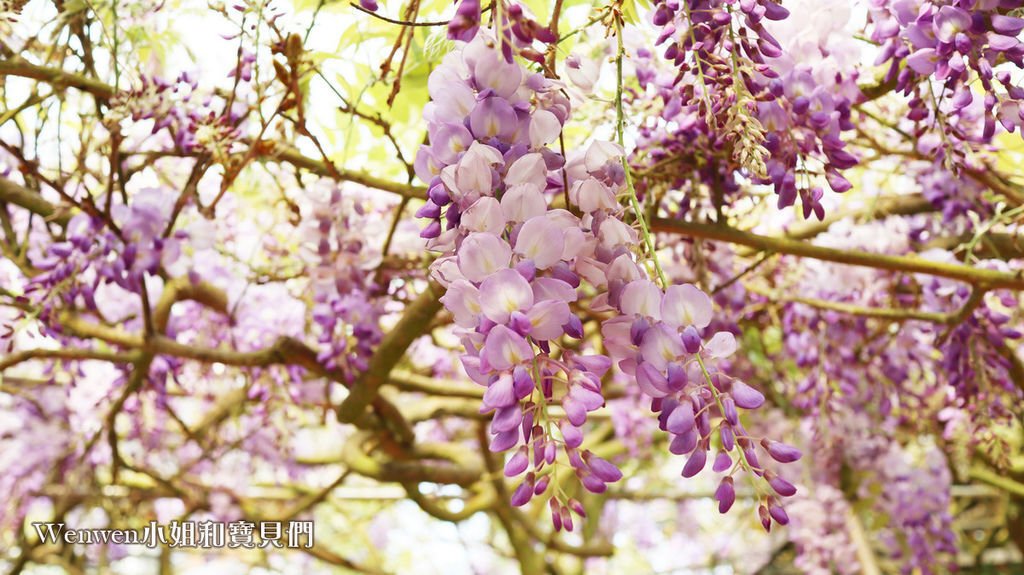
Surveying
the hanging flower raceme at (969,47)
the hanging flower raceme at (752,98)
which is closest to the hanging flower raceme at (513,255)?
the hanging flower raceme at (752,98)

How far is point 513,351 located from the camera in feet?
1.77

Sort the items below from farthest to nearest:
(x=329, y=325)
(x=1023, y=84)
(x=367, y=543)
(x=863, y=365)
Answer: (x=367, y=543) → (x=863, y=365) → (x=329, y=325) → (x=1023, y=84)

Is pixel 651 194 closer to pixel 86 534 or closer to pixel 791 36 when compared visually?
pixel 791 36

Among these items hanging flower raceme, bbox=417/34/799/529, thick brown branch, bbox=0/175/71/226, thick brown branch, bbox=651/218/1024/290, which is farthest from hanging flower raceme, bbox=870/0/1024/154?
thick brown branch, bbox=0/175/71/226

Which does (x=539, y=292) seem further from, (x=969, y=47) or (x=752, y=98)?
(x=969, y=47)

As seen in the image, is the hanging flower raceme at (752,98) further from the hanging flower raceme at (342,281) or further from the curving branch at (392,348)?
the hanging flower raceme at (342,281)

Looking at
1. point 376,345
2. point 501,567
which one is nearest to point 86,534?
point 376,345

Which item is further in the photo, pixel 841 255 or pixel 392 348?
pixel 392 348

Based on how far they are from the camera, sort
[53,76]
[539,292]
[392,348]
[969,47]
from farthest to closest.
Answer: [392,348] < [53,76] < [969,47] < [539,292]

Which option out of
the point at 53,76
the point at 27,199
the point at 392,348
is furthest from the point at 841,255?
the point at 27,199

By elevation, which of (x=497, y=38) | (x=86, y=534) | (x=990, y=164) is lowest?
(x=497, y=38)

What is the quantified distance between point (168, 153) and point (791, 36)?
85 cm

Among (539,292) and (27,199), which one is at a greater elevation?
(27,199)

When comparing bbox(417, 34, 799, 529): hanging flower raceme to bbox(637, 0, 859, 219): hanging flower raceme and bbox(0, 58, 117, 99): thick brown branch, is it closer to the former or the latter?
bbox(637, 0, 859, 219): hanging flower raceme
